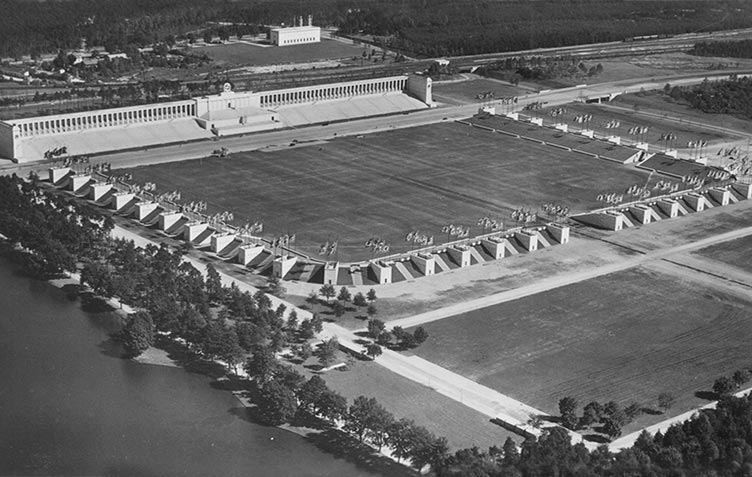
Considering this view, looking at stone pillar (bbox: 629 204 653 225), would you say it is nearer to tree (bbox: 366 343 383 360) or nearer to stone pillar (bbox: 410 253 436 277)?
stone pillar (bbox: 410 253 436 277)

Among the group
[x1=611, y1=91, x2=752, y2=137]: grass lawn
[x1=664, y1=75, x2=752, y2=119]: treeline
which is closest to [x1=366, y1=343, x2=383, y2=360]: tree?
[x1=611, y1=91, x2=752, y2=137]: grass lawn

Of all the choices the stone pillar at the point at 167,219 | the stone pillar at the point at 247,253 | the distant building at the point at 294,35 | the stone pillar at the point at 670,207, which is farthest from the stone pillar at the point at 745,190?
the distant building at the point at 294,35

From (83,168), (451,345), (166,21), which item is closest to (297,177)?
(83,168)

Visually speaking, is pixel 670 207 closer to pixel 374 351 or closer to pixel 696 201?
pixel 696 201

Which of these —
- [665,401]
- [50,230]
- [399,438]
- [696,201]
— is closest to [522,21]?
[696,201]

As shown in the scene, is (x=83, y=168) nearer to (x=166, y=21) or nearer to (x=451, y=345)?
(x=451, y=345)

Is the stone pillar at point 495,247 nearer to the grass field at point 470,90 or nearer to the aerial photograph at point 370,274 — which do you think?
the aerial photograph at point 370,274
